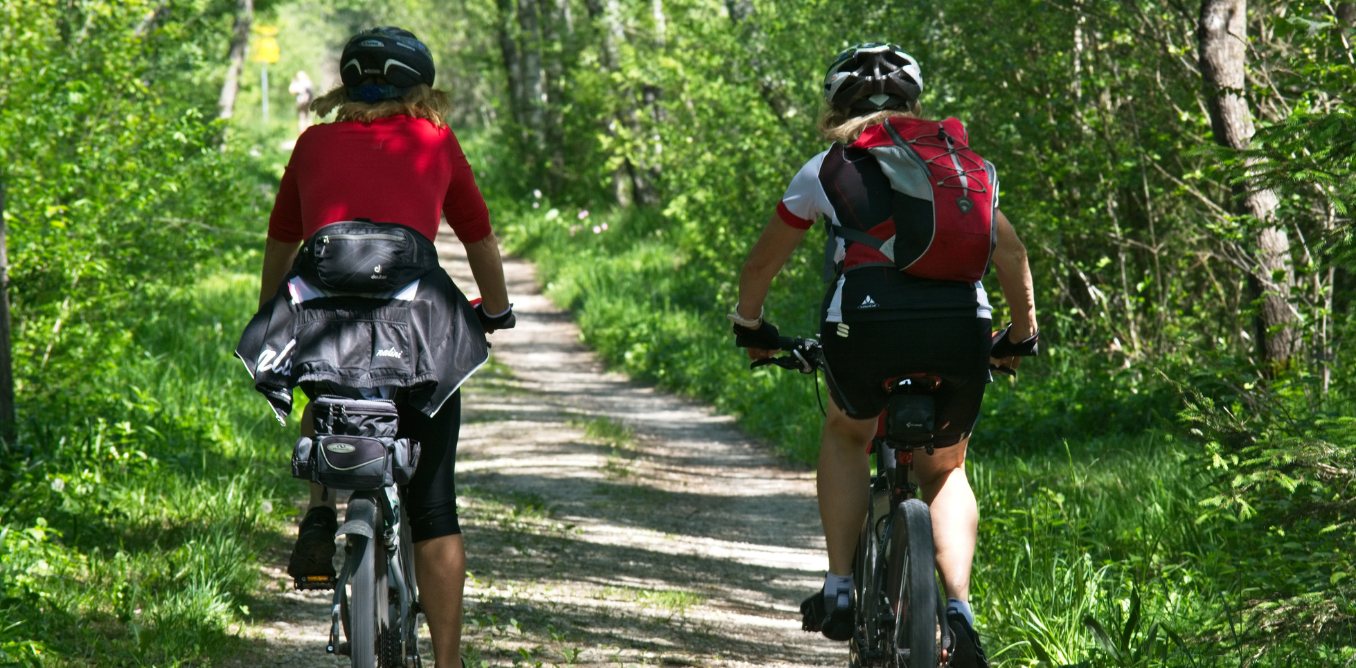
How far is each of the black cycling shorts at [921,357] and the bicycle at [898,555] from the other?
0.05 m

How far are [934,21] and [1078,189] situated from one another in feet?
5.60

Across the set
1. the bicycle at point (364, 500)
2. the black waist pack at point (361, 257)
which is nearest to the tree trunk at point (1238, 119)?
the black waist pack at point (361, 257)

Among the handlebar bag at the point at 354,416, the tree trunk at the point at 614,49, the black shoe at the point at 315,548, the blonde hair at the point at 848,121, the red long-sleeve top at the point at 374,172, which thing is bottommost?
the black shoe at the point at 315,548

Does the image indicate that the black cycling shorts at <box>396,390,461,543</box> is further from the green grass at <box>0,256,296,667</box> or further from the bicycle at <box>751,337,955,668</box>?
the green grass at <box>0,256,296,667</box>

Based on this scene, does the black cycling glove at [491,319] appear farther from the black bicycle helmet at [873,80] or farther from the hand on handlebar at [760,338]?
the black bicycle helmet at [873,80]

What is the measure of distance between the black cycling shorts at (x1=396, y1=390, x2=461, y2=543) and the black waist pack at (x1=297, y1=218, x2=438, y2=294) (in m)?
0.34

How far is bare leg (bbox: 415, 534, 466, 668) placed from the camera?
314 cm

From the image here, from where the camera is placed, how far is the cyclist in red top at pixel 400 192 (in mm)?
2947

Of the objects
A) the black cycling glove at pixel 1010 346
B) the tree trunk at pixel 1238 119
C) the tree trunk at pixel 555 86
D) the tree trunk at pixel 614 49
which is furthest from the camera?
the tree trunk at pixel 555 86

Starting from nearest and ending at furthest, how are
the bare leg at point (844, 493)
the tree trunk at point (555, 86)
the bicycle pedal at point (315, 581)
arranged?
the bicycle pedal at point (315, 581) → the bare leg at point (844, 493) → the tree trunk at point (555, 86)

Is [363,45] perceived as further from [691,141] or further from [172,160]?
[691,141]

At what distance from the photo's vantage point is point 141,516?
5363mm

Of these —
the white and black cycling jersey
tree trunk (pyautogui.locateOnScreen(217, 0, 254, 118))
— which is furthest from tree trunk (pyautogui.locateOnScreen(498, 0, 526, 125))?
the white and black cycling jersey

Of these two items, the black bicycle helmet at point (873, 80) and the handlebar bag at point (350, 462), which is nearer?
the handlebar bag at point (350, 462)
